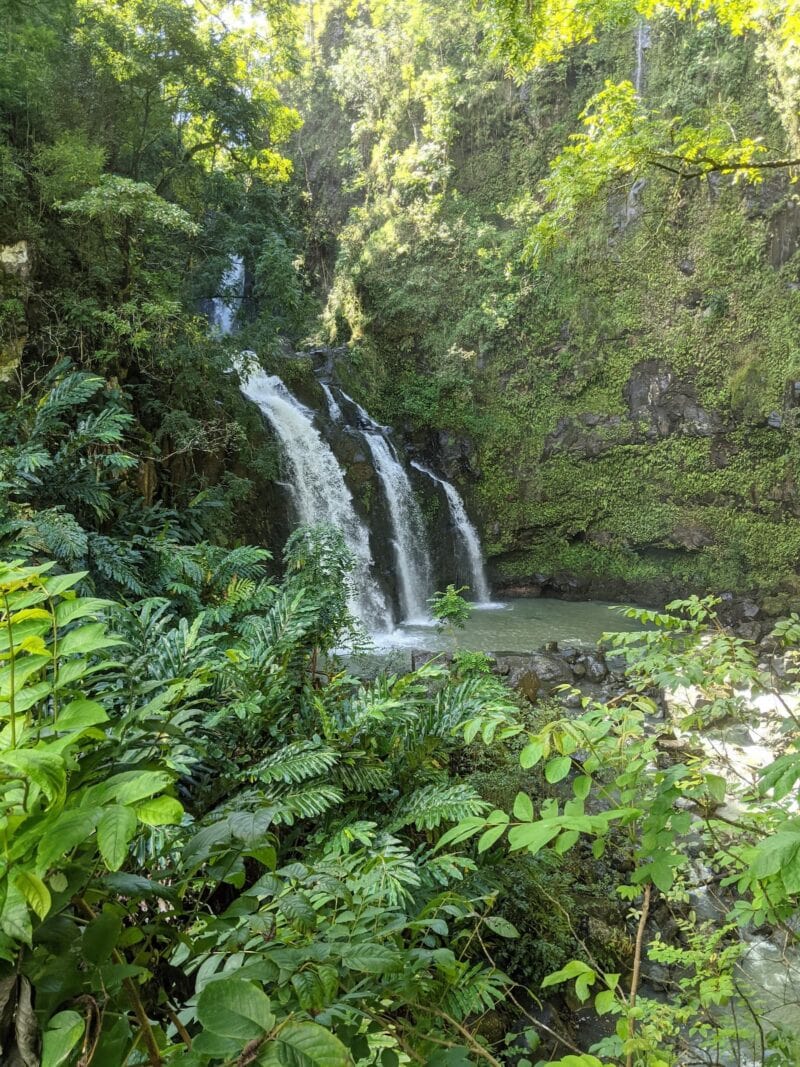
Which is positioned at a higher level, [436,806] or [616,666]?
[436,806]

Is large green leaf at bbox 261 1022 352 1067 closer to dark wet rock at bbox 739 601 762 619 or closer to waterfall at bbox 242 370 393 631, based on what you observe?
waterfall at bbox 242 370 393 631

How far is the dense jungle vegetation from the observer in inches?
34.6

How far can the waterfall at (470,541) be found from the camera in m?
12.9

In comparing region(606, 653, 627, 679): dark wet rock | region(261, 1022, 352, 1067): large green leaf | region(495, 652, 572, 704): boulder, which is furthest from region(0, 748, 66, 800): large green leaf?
region(606, 653, 627, 679): dark wet rock

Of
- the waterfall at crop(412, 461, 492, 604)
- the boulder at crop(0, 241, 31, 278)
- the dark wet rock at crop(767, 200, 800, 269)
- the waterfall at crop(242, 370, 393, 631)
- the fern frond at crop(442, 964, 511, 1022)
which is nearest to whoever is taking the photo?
the fern frond at crop(442, 964, 511, 1022)

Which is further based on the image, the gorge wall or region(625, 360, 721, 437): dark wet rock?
region(625, 360, 721, 437): dark wet rock

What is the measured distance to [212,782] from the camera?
2.63 m

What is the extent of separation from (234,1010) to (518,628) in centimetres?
1037

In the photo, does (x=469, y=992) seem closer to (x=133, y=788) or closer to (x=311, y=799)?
(x=311, y=799)

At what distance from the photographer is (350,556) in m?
5.07

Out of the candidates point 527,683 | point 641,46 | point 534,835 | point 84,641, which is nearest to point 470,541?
point 527,683

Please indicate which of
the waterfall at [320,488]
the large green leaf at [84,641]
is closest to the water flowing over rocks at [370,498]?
the waterfall at [320,488]

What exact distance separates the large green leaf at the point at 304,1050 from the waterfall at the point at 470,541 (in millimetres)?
12260

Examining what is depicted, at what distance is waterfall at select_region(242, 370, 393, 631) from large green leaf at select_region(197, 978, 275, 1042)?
30.8 ft
